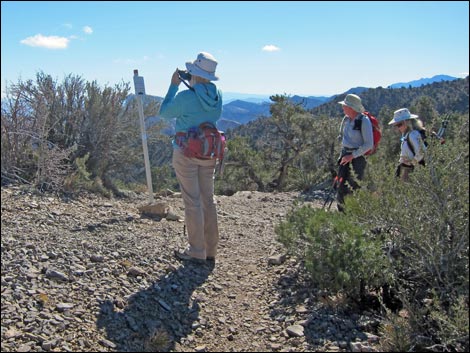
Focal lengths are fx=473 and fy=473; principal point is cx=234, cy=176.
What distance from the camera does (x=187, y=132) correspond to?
4.12 meters

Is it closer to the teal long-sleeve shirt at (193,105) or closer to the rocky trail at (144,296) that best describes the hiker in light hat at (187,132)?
the teal long-sleeve shirt at (193,105)

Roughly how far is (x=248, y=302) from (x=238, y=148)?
32.5ft

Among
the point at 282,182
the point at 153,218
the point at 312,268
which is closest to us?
the point at 312,268

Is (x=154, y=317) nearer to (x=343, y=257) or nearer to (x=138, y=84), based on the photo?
(x=343, y=257)

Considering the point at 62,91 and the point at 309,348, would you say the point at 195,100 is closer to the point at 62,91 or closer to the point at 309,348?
the point at 309,348

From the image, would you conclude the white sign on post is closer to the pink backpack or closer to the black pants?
the pink backpack

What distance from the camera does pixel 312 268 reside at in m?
3.60

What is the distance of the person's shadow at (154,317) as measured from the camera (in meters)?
3.06

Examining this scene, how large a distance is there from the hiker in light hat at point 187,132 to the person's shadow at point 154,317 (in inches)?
19.2

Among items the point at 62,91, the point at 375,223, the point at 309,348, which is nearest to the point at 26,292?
the point at 309,348

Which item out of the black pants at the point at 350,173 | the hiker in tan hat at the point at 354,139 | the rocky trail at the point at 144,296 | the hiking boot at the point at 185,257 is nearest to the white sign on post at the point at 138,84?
the rocky trail at the point at 144,296

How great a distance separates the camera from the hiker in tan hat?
5.19 metres

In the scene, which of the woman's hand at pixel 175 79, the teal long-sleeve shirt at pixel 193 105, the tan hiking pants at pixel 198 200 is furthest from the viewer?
the tan hiking pants at pixel 198 200

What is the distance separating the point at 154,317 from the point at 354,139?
10.1 ft
